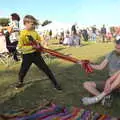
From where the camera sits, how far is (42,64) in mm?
8594

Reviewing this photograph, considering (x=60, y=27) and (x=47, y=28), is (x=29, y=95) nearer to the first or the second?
(x=47, y=28)

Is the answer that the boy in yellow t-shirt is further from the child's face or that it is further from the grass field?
the grass field

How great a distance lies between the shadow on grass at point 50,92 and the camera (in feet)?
23.7

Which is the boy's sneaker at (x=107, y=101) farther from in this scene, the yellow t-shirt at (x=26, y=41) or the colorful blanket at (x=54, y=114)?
the yellow t-shirt at (x=26, y=41)

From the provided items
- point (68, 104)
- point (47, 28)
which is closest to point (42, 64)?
point (68, 104)

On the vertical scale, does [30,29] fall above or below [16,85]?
above

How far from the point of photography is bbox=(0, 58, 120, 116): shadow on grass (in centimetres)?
723

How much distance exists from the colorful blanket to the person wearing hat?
2.28 feet

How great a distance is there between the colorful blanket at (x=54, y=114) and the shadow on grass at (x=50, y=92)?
1.94 feet

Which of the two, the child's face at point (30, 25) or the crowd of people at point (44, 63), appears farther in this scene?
the child's face at point (30, 25)

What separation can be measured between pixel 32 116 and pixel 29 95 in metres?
2.09

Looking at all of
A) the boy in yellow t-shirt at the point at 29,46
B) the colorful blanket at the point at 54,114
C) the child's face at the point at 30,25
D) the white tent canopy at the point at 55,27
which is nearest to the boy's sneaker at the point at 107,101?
the colorful blanket at the point at 54,114

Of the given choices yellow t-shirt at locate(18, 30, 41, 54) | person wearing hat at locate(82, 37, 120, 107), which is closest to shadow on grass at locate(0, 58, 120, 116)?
person wearing hat at locate(82, 37, 120, 107)

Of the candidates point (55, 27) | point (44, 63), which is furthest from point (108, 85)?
point (55, 27)
